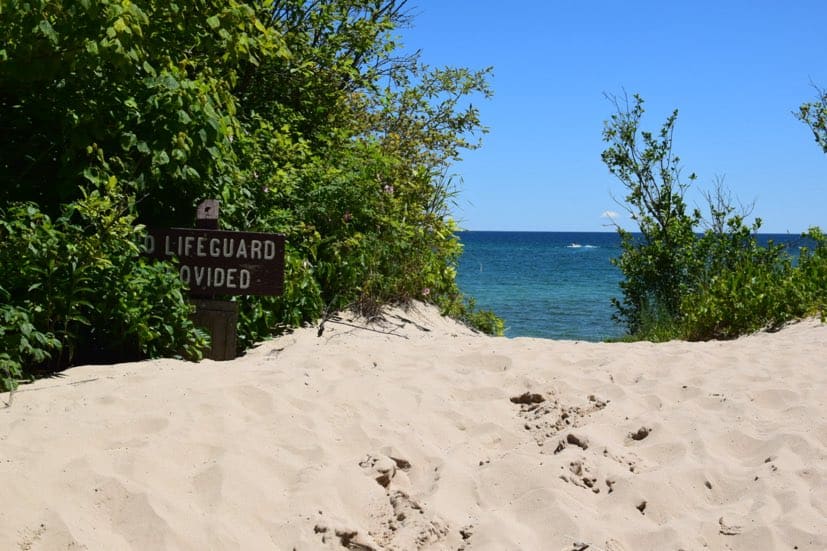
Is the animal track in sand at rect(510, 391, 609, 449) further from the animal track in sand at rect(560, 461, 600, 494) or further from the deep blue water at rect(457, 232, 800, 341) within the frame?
the deep blue water at rect(457, 232, 800, 341)

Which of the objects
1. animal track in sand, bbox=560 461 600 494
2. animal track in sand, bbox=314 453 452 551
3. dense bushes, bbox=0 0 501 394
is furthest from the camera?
dense bushes, bbox=0 0 501 394

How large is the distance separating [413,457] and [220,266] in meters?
2.92

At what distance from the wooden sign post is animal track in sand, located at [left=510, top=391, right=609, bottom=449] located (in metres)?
2.38

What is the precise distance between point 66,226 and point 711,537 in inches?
166

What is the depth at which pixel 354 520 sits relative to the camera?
10.8 feet

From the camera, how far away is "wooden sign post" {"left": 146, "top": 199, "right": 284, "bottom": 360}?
242 inches

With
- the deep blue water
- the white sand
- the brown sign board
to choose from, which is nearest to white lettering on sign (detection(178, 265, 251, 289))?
the brown sign board

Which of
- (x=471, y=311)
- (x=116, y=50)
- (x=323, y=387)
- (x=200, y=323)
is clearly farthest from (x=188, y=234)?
(x=471, y=311)

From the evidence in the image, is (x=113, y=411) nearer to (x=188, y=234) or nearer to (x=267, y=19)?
(x=188, y=234)

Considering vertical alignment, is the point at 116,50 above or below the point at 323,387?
above

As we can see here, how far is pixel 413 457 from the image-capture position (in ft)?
12.7

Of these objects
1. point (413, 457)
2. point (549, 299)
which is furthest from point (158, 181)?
point (549, 299)

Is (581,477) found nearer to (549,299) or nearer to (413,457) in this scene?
(413,457)

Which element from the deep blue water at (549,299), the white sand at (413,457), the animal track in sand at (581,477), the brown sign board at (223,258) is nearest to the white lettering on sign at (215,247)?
the brown sign board at (223,258)
